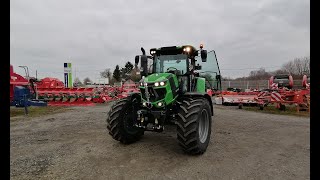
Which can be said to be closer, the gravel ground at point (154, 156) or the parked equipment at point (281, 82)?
the gravel ground at point (154, 156)

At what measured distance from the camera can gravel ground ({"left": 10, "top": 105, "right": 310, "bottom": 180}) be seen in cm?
425

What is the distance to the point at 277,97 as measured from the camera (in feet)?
44.7

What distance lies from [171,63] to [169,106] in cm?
162

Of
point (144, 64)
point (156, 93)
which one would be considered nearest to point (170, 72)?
point (144, 64)

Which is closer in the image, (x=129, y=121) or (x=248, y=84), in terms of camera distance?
(x=129, y=121)

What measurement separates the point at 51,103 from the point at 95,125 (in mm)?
8844

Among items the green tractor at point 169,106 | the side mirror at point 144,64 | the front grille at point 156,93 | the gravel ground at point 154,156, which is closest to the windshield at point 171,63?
the green tractor at point 169,106

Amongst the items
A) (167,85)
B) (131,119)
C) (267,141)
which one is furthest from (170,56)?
(267,141)

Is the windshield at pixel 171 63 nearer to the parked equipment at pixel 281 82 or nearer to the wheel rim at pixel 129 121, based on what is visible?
the wheel rim at pixel 129 121

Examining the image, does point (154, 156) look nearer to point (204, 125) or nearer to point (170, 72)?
point (204, 125)

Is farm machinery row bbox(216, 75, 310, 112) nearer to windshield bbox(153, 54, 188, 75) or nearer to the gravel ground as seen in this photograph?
the gravel ground

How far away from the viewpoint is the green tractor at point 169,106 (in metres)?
5.00

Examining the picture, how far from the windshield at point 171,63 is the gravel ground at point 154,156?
186cm

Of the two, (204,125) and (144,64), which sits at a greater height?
(144,64)
